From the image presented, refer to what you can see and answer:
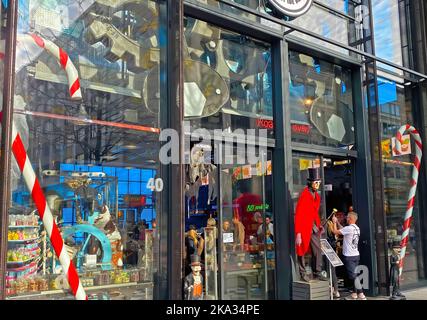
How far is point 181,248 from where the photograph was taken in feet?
17.8

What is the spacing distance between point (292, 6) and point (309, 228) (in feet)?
12.4

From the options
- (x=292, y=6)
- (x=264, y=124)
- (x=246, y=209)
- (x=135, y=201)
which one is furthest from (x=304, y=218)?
(x=292, y=6)

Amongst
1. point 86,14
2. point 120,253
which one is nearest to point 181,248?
→ point 120,253

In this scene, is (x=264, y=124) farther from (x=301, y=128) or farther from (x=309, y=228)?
(x=309, y=228)

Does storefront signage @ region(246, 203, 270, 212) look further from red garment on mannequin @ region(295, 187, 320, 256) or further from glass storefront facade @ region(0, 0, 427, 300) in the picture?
red garment on mannequin @ region(295, 187, 320, 256)

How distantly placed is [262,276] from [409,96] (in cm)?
573

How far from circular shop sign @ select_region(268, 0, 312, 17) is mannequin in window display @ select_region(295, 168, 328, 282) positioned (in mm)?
2708

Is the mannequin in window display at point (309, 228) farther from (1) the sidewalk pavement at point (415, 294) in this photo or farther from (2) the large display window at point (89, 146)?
(2) the large display window at point (89, 146)

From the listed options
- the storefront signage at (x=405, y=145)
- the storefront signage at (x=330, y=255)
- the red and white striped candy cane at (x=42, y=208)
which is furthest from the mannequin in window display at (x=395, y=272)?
the red and white striped candy cane at (x=42, y=208)

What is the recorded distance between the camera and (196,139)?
22.1 ft

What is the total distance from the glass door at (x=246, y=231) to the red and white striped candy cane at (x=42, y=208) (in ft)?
9.16

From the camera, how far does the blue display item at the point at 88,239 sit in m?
5.23

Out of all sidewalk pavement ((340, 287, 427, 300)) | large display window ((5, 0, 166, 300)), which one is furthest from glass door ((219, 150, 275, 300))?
sidewalk pavement ((340, 287, 427, 300))

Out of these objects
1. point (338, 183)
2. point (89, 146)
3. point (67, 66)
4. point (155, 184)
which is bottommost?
point (155, 184)
